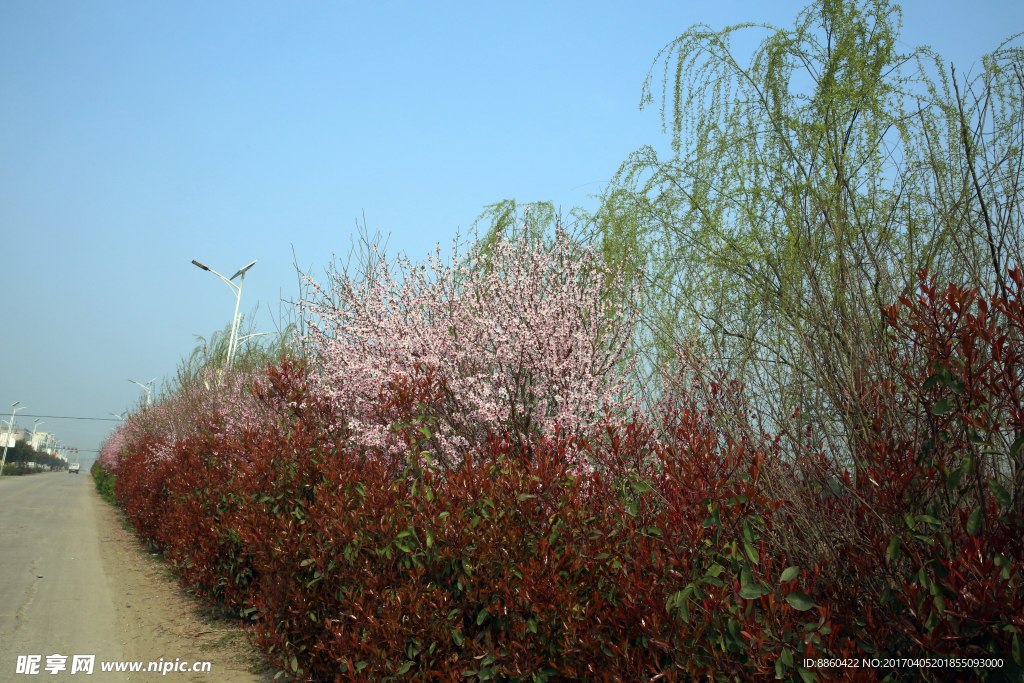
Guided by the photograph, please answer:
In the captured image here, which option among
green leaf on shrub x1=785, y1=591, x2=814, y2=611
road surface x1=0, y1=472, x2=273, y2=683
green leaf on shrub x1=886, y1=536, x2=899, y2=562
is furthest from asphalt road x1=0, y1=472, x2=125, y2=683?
green leaf on shrub x1=886, y1=536, x2=899, y2=562

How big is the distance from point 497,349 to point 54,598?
5968mm

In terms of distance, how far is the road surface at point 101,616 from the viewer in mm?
5309

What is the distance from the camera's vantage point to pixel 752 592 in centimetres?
206

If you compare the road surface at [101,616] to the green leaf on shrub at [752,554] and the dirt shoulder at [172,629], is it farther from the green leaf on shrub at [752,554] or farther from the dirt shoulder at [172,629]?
the green leaf on shrub at [752,554]

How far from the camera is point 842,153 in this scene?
454 cm

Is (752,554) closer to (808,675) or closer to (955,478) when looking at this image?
(808,675)

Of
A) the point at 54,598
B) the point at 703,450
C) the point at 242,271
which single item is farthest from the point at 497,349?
the point at 242,271

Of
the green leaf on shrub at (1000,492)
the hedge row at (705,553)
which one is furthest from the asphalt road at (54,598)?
the green leaf on shrub at (1000,492)

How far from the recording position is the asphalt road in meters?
5.55

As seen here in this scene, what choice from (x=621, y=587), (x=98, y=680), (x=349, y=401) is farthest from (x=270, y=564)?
(x=621, y=587)

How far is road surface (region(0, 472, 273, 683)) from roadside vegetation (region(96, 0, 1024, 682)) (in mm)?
655

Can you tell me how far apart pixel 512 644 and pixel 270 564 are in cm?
275

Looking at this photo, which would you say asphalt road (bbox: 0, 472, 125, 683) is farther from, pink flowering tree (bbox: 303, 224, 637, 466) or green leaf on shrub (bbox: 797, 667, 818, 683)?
green leaf on shrub (bbox: 797, 667, 818, 683)

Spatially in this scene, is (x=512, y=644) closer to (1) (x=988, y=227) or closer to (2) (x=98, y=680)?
(1) (x=988, y=227)
